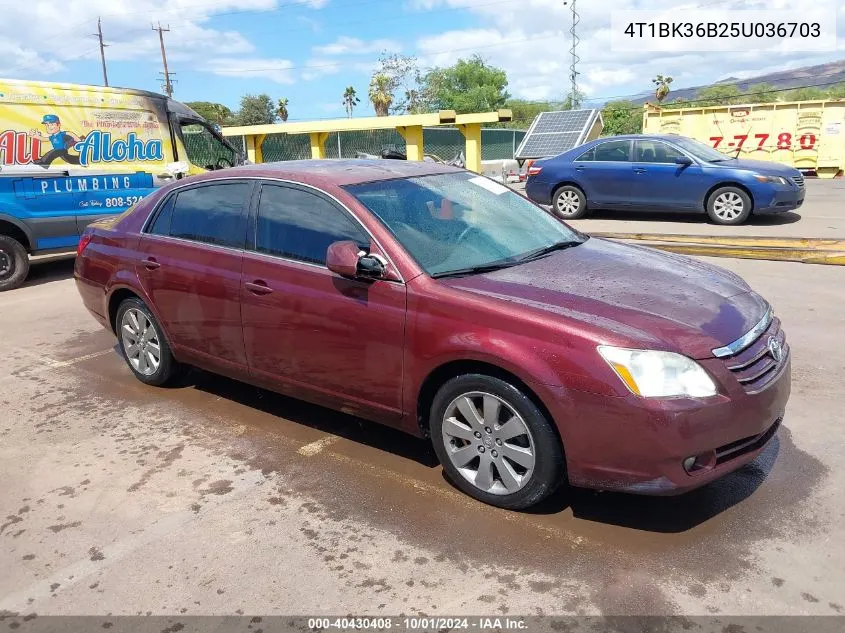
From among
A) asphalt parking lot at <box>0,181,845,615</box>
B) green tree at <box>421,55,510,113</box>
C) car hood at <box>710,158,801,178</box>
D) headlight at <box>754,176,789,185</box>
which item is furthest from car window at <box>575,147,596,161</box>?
green tree at <box>421,55,510,113</box>

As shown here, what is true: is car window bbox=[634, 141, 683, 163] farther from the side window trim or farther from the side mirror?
the side mirror

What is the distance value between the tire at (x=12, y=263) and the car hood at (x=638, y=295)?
743cm

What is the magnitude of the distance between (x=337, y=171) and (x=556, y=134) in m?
16.9

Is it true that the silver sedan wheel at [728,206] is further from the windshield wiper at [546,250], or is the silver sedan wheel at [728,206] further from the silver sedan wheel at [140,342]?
the silver sedan wheel at [140,342]

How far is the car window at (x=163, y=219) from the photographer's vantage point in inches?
187

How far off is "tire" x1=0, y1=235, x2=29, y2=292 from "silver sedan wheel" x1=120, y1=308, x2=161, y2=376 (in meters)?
4.58

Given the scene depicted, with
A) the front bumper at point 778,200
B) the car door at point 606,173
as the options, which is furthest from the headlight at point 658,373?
the car door at point 606,173

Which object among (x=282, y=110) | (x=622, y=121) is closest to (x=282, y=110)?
(x=282, y=110)

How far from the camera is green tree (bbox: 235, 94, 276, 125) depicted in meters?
64.7

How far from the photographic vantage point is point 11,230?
862cm

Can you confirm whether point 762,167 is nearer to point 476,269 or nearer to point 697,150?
point 697,150

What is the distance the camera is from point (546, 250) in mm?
3996

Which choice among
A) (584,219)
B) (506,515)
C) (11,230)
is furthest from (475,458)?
(584,219)

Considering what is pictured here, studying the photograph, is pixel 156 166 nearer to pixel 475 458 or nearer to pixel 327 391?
pixel 327 391
